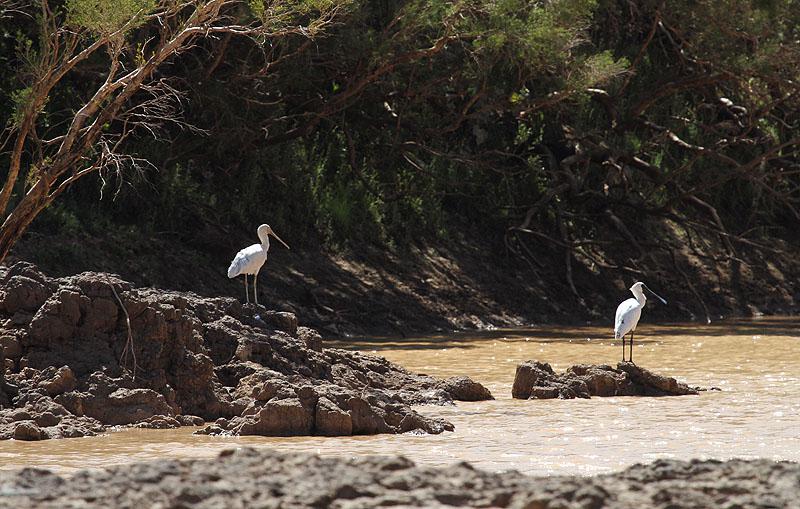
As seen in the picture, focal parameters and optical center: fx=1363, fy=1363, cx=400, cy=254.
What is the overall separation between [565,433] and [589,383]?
2753mm

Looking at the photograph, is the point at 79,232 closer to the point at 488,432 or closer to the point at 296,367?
the point at 296,367

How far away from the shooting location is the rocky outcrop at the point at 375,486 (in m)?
5.56

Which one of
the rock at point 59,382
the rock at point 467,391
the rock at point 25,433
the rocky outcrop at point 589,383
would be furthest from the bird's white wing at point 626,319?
the rock at point 25,433

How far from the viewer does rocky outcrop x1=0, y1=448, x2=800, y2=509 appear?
5559 millimetres

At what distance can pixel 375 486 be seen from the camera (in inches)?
230

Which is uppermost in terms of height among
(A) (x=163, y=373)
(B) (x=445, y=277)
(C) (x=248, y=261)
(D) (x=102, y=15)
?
(D) (x=102, y=15)

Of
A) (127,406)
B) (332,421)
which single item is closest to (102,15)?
(127,406)

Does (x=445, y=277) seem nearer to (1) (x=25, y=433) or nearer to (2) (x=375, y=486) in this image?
(1) (x=25, y=433)

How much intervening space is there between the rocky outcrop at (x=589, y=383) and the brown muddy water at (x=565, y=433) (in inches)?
8.2

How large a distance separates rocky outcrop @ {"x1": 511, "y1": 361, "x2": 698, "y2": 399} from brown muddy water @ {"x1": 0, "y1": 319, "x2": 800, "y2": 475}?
207 mm

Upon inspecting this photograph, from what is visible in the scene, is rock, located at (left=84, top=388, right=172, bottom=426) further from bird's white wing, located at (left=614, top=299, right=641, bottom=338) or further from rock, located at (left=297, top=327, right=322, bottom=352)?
bird's white wing, located at (left=614, top=299, right=641, bottom=338)

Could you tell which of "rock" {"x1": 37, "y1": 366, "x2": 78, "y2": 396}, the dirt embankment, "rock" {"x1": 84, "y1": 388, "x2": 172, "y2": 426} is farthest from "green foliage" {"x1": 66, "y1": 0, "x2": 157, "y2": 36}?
the dirt embankment

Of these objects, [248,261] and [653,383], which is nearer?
[653,383]

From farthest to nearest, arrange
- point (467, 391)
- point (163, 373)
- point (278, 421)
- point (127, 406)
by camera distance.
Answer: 1. point (467, 391)
2. point (163, 373)
3. point (127, 406)
4. point (278, 421)
